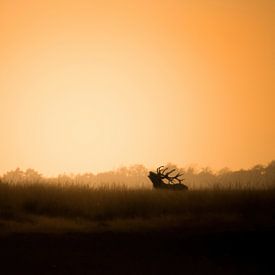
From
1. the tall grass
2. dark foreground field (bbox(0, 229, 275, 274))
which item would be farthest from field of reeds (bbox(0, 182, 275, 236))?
dark foreground field (bbox(0, 229, 275, 274))

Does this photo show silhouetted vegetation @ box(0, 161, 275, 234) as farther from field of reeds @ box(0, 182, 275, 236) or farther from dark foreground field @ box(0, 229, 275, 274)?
dark foreground field @ box(0, 229, 275, 274)

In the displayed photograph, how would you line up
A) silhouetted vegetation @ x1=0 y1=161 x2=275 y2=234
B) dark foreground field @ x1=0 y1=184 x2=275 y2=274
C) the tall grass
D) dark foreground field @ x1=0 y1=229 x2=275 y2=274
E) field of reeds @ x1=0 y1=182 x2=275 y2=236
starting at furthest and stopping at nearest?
the tall grass → silhouetted vegetation @ x1=0 y1=161 x2=275 y2=234 → field of reeds @ x1=0 y1=182 x2=275 y2=236 → dark foreground field @ x1=0 y1=184 x2=275 y2=274 → dark foreground field @ x1=0 y1=229 x2=275 y2=274

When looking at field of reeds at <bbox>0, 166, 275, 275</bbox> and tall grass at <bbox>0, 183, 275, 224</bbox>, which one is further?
tall grass at <bbox>0, 183, 275, 224</bbox>

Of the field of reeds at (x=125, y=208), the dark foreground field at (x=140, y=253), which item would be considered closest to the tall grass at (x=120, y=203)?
the field of reeds at (x=125, y=208)

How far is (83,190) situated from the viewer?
56.3ft

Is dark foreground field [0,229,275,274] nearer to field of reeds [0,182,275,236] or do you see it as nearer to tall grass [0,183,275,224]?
field of reeds [0,182,275,236]

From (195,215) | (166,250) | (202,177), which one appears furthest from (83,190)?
(202,177)

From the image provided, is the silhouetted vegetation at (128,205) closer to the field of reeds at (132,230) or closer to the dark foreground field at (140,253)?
the field of reeds at (132,230)

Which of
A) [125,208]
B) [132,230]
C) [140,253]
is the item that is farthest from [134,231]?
[125,208]

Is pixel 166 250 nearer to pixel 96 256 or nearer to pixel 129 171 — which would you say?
pixel 96 256

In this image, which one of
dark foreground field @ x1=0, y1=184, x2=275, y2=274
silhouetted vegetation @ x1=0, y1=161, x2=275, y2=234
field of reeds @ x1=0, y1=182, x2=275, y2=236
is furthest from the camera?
silhouetted vegetation @ x1=0, y1=161, x2=275, y2=234

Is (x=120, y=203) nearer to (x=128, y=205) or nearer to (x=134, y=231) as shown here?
(x=128, y=205)

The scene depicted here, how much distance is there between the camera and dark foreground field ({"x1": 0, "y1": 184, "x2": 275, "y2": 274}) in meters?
8.74

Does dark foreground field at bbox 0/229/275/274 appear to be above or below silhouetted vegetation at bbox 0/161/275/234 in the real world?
below
